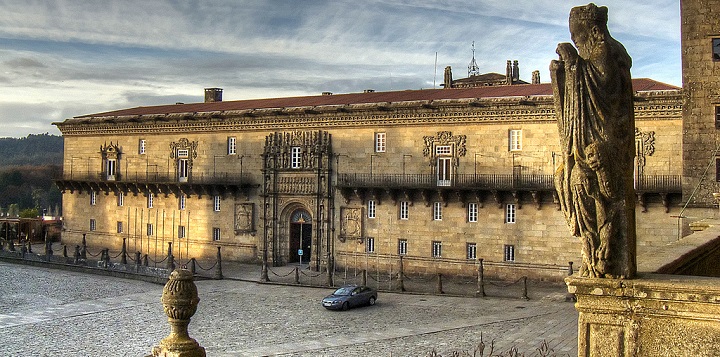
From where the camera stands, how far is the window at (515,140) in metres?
31.8

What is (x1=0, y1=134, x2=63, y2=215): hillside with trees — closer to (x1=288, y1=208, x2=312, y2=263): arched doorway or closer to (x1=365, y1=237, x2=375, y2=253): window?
(x1=288, y1=208, x2=312, y2=263): arched doorway

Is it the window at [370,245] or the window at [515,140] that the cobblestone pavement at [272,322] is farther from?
the window at [515,140]

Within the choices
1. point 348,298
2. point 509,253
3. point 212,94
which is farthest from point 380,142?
point 212,94

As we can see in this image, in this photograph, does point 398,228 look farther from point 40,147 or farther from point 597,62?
point 40,147

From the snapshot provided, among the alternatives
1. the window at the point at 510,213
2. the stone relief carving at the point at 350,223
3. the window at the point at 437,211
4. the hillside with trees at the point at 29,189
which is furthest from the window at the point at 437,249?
the hillside with trees at the point at 29,189

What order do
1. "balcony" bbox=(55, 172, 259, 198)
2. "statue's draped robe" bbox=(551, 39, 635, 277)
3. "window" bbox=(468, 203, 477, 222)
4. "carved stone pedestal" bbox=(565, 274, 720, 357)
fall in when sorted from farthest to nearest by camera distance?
"balcony" bbox=(55, 172, 259, 198) < "window" bbox=(468, 203, 477, 222) < "statue's draped robe" bbox=(551, 39, 635, 277) < "carved stone pedestal" bbox=(565, 274, 720, 357)

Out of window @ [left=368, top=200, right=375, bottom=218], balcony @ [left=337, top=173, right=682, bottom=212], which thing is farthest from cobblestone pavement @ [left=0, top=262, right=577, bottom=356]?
window @ [left=368, top=200, right=375, bottom=218]

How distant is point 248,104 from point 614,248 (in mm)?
39179

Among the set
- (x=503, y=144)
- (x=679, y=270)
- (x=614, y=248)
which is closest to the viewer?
(x=614, y=248)

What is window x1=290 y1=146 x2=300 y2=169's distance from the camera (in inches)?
1475

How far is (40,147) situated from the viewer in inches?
6688

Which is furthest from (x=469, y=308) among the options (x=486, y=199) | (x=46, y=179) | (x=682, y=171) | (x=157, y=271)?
(x=46, y=179)

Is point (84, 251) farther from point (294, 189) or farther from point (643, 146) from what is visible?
point (643, 146)

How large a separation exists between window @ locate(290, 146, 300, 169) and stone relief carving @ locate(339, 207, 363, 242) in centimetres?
340
